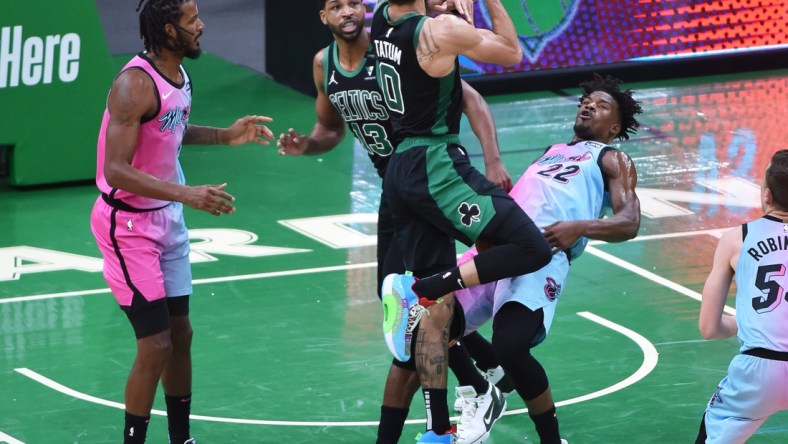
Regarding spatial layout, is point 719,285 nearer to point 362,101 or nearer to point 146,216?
point 362,101

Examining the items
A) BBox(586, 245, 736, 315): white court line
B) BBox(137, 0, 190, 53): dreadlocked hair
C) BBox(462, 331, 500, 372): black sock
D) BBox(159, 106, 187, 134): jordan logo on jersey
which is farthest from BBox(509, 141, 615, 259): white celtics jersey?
BBox(586, 245, 736, 315): white court line

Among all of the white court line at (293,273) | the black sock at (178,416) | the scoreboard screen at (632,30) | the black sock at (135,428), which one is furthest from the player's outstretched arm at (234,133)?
the scoreboard screen at (632,30)

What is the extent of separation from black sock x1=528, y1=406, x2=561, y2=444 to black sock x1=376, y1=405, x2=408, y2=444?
630 millimetres

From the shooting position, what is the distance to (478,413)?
6801 millimetres

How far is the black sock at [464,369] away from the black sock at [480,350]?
0.84 feet

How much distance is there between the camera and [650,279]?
9500 mm

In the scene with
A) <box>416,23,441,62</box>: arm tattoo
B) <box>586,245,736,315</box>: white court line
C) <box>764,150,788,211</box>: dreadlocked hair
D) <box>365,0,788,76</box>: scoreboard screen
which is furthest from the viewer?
<box>365,0,788,76</box>: scoreboard screen

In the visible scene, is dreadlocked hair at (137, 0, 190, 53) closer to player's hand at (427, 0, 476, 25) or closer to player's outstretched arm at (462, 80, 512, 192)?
player's hand at (427, 0, 476, 25)

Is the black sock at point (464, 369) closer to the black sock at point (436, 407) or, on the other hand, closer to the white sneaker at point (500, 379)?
the white sneaker at point (500, 379)

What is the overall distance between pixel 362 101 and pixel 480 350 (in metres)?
1.51

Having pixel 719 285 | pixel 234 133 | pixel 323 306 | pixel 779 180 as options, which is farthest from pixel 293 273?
pixel 779 180

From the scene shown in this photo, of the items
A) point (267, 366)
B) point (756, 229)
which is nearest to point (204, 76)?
point (267, 366)

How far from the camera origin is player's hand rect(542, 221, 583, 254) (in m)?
6.32

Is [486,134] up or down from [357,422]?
up
